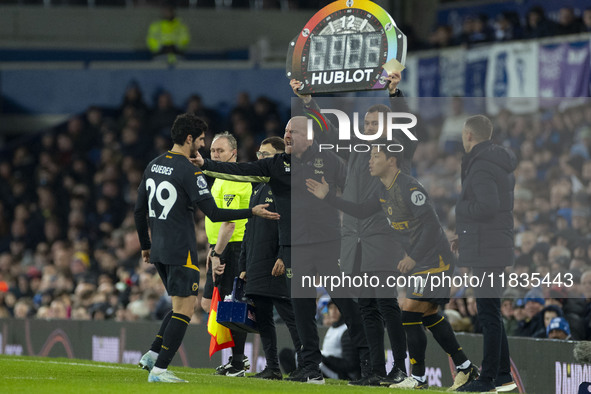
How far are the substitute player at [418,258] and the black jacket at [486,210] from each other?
0.23m

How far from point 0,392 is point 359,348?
283cm

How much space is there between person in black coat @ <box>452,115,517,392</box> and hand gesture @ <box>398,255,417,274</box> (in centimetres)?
36

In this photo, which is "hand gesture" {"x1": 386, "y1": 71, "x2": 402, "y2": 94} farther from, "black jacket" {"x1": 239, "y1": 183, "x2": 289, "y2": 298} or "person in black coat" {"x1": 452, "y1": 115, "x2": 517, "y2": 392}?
"black jacket" {"x1": 239, "y1": 183, "x2": 289, "y2": 298}

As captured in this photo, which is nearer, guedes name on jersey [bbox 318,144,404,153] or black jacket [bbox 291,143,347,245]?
guedes name on jersey [bbox 318,144,404,153]

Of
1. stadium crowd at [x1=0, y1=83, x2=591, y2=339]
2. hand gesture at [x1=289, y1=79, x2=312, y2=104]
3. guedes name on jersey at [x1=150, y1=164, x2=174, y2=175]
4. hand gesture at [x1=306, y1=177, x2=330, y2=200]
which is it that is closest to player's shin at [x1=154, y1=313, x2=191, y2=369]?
guedes name on jersey at [x1=150, y1=164, x2=174, y2=175]

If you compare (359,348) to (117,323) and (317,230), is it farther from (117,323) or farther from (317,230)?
(117,323)

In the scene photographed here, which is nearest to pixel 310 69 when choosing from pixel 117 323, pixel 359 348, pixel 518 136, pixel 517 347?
pixel 359 348

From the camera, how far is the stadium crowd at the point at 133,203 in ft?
32.6

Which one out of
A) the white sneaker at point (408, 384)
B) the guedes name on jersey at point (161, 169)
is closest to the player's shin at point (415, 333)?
the white sneaker at point (408, 384)

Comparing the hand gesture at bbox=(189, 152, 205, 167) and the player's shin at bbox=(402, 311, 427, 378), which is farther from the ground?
the hand gesture at bbox=(189, 152, 205, 167)

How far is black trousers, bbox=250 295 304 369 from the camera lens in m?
9.00

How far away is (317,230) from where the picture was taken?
849 cm

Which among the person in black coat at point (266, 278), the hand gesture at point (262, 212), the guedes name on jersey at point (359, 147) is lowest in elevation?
the person in black coat at point (266, 278)

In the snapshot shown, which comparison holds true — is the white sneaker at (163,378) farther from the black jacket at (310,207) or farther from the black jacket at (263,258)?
the black jacket at (310,207)
